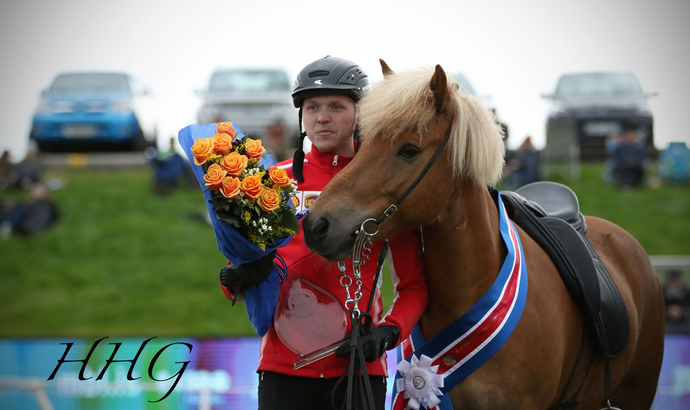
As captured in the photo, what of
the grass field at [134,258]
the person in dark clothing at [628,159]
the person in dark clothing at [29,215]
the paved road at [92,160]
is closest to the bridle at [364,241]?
the grass field at [134,258]

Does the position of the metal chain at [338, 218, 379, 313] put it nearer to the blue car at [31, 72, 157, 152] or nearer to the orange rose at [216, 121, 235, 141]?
the orange rose at [216, 121, 235, 141]

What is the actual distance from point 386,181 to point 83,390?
4.38 meters

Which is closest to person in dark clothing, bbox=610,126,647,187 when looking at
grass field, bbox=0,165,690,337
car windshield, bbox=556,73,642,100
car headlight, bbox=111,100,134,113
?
grass field, bbox=0,165,690,337

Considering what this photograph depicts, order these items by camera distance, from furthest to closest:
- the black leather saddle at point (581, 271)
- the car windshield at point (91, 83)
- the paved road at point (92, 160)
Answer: the paved road at point (92, 160) < the car windshield at point (91, 83) < the black leather saddle at point (581, 271)

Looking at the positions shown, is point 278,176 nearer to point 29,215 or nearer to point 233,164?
point 233,164

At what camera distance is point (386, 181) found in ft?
6.81

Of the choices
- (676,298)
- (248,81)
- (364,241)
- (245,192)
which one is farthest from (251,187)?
(248,81)

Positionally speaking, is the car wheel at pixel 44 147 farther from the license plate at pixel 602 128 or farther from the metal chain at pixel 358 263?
the metal chain at pixel 358 263

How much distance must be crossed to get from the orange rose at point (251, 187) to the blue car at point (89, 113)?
10.8 m

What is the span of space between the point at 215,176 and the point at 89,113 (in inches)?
433

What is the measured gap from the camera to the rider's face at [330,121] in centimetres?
231

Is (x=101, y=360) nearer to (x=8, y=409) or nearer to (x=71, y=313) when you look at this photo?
(x=8, y=409)

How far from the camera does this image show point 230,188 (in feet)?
6.57

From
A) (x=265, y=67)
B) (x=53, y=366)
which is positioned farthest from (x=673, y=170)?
(x=53, y=366)
